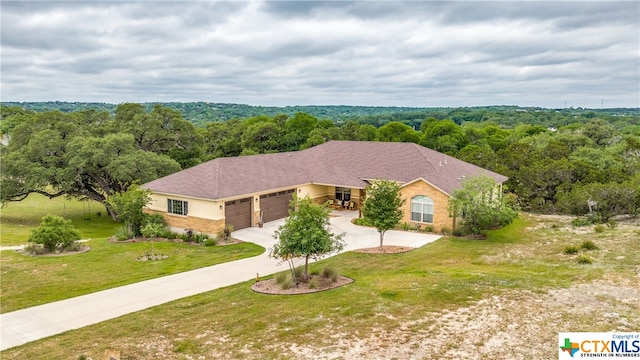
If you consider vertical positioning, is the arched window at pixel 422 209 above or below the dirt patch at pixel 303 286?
above

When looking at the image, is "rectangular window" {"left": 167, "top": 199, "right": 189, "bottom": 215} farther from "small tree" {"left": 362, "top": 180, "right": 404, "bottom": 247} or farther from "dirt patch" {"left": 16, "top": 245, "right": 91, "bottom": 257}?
"small tree" {"left": 362, "top": 180, "right": 404, "bottom": 247}

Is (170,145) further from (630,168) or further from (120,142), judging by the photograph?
(630,168)

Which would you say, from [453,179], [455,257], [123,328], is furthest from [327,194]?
[123,328]

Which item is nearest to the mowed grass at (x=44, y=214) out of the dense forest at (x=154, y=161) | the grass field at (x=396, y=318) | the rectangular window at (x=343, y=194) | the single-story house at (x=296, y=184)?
the dense forest at (x=154, y=161)

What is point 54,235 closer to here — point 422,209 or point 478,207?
point 422,209

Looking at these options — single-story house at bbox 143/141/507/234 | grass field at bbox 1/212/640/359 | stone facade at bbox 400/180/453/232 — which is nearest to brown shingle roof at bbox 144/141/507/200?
single-story house at bbox 143/141/507/234

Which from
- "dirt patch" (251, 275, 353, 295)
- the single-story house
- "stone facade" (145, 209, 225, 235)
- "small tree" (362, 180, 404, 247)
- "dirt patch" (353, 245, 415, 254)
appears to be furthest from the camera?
the single-story house

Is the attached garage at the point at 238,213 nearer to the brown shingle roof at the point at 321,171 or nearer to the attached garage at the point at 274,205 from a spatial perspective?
the brown shingle roof at the point at 321,171
